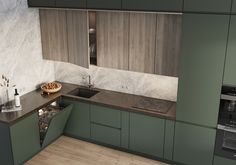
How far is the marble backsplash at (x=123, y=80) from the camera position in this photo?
14.7 feet

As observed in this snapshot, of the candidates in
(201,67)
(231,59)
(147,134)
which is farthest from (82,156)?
(231,59)

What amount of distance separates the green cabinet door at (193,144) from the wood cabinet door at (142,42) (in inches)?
38.1

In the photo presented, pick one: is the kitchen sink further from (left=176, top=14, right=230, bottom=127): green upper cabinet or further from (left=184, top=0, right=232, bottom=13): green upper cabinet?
(left=184, top=0, right=232, bottom=13): green upper cabinet

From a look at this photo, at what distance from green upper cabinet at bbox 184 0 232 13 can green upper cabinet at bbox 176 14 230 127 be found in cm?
7

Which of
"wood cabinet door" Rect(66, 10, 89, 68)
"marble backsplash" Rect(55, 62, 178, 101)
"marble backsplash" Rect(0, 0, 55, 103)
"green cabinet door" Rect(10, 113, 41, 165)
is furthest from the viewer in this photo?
"marble backsplash" Rect(55, 62, 178, 101)

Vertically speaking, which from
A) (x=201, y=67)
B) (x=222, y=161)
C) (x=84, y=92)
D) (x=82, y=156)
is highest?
(x=201, y=67)

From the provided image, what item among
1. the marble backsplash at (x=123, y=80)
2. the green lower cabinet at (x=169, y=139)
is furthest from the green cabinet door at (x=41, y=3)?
the green lower cabinet at (x=169, y=139)

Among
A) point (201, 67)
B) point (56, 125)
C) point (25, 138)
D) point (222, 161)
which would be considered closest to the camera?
point (201, 67)

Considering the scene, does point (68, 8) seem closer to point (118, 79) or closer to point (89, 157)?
point (118, 79)

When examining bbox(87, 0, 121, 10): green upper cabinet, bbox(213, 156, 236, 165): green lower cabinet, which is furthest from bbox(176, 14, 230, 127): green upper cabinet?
bbox(87, 0, 121, 10): green upper cabinet

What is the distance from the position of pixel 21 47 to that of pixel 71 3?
1.09 meters

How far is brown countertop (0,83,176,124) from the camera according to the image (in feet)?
13.1

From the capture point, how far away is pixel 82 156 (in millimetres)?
4422

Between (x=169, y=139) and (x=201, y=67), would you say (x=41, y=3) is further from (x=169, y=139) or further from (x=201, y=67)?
(x=169, y=139)
